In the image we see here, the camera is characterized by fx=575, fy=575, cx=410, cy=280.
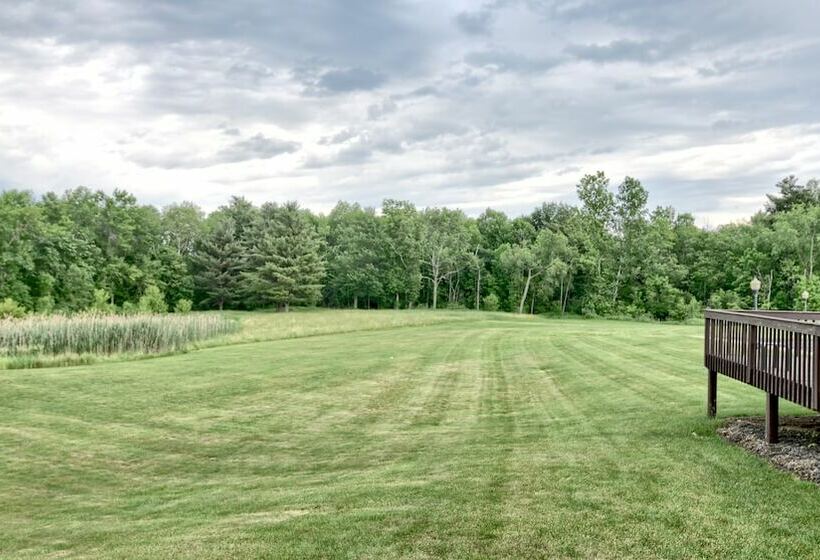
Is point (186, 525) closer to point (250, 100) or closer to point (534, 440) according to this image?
point (534, 440)

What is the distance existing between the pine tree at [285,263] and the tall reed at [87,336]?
105 feet

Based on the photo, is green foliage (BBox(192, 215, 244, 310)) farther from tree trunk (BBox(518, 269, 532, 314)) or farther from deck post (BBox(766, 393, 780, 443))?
deck post (BBox(766, 393, 780, 443))

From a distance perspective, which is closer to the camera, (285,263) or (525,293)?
(285,263)

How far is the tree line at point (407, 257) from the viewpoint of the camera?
48.9 meters

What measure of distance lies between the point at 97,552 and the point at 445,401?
8672mm

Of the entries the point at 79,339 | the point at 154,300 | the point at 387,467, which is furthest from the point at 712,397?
the point at 154,300

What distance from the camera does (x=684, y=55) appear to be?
80.3ft

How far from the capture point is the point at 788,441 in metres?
7.39

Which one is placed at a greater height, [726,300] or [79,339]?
[726,300]

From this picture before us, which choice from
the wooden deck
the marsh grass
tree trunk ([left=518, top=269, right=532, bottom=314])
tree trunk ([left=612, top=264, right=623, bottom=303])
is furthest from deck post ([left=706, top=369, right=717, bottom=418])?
tree trunk ([left=518, top=269, right=532, bottom=314])

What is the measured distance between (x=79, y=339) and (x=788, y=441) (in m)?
20.7

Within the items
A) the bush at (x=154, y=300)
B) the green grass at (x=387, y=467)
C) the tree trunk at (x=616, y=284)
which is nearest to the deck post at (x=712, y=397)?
the green grass at (x=387, y=467)

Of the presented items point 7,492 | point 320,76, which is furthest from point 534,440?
point 320,76

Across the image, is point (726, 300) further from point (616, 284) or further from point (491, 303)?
point (491, 303)
